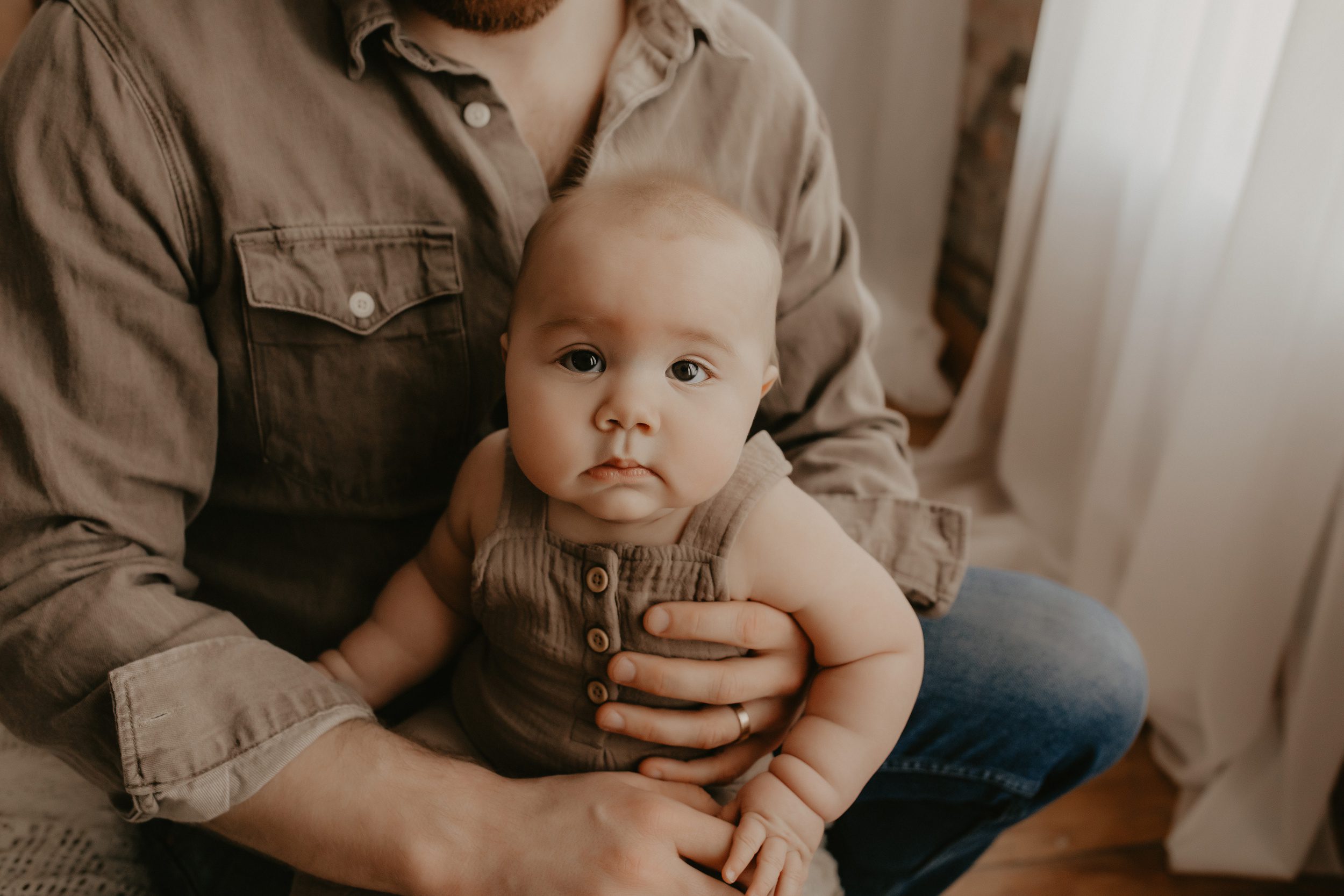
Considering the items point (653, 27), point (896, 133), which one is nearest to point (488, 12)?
point (653, 27)

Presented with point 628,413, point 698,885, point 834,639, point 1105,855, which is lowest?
point 1105,855

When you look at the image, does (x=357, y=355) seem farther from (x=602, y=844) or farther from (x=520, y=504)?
(x=602, y=844)

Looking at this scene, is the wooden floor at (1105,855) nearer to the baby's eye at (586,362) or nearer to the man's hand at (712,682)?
the man's hand at (712,682)

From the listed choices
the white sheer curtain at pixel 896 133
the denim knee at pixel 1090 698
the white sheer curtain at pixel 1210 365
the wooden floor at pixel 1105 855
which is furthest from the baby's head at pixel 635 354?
the white sheer curtain at pixel 896 133

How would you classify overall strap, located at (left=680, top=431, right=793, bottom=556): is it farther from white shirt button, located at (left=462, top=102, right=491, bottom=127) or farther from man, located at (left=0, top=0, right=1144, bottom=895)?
white shirt button, located at (left=462, top=102, right=491, bottom=127)

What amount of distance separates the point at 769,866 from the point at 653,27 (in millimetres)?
803

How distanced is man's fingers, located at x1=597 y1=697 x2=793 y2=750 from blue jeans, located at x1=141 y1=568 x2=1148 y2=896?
0.22 m

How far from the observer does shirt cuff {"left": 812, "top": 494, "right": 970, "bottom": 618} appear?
1.02m

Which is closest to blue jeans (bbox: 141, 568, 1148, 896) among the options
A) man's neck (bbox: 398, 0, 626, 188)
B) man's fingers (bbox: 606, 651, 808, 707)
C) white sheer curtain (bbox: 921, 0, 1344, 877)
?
man's fingers (bbox: 606, 651, 808, 707)

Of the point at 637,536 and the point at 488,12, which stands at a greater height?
the point at 488,12

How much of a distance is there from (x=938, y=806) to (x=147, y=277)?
0.91 m

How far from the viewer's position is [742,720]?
91 centimetres

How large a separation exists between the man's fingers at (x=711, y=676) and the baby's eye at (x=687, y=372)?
23cm

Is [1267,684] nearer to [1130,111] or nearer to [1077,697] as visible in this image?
[1077,697]
